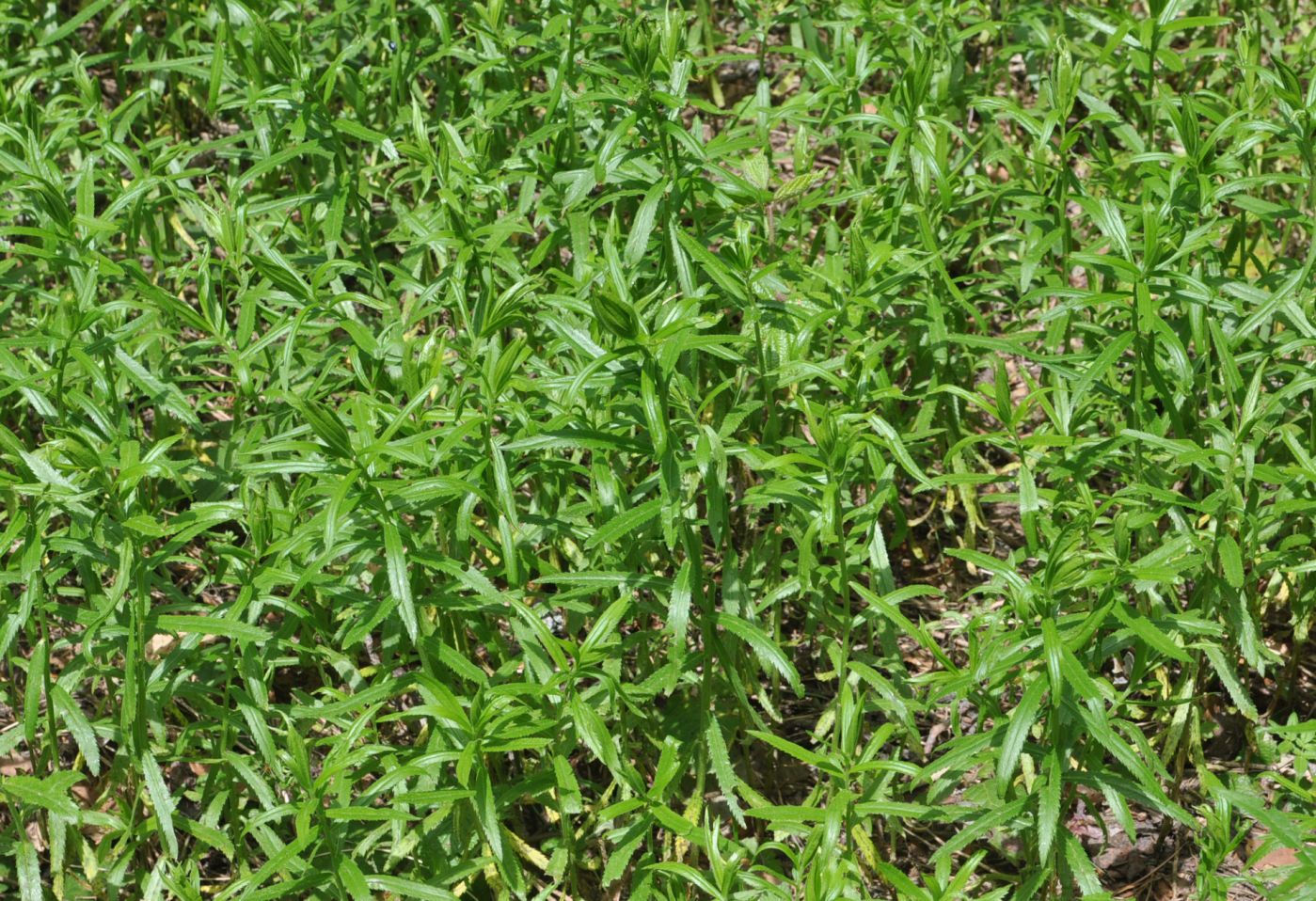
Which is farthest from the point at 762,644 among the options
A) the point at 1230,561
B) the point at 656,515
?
the point at 1230,561

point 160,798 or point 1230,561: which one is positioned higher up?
point 1230,561

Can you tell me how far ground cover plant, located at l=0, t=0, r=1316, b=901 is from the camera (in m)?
2.55

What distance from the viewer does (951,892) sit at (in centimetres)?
235

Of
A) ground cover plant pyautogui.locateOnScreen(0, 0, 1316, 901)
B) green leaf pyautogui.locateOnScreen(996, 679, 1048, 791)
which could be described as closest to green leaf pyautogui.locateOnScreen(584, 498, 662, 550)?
ground cover plant pyautogui.locateOnScreen(0, 0, 1316, 901)

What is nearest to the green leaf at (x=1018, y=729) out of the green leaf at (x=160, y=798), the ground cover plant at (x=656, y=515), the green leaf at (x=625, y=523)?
the ground cover plant at (x=656, y=515)

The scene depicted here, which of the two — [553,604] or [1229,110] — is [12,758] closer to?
[553,604]

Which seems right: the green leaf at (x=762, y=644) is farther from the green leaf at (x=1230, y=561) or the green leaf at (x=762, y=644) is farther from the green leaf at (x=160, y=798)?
the green leaf at (x=160, y=798)

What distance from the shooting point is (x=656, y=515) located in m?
2.66

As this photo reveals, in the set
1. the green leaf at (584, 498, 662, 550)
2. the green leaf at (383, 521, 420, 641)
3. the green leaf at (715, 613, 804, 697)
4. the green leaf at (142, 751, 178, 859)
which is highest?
the green leaf at (383, 521, 420, 641)

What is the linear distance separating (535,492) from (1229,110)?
1.98 m

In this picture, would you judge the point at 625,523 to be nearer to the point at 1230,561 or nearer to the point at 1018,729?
the point at 1018,729

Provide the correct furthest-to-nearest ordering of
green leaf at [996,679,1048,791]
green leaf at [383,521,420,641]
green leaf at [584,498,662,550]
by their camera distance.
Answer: green leaf at [584,498,662,550]
green leaf at [383,521,420,641]
green leaf at [996,679,1048,791]

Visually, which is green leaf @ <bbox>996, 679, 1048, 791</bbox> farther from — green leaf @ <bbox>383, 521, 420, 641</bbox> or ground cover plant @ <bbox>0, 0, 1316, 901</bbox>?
green leaf @ <bbox>383, 521, 420, 641</bbox>

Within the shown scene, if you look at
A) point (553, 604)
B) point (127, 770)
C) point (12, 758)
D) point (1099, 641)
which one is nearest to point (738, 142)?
point (553, 604)
